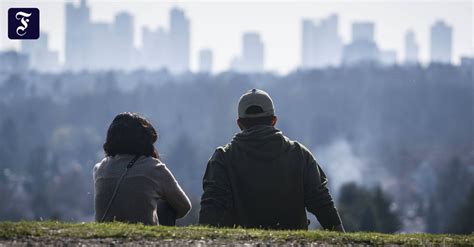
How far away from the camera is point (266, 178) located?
864cm

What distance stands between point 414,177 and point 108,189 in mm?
168242

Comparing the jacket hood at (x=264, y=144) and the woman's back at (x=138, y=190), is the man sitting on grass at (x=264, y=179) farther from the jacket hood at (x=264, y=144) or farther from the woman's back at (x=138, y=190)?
the woman's back at (x=138, y=190)

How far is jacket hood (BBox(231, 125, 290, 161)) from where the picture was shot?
28.4ft

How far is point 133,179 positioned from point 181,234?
0.87 m

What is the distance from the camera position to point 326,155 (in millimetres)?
196750

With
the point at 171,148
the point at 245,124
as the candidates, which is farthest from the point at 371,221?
the point at 171,148

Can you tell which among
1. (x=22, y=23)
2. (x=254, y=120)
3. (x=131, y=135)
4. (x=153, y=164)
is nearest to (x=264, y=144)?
(x=254, y=120)

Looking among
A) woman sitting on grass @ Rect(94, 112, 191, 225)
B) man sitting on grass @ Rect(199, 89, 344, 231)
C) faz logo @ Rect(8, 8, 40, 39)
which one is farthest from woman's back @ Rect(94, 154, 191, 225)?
faz logo @ Rect(8, 8, 40, 39)

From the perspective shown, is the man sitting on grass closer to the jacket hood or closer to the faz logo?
the jacket hood

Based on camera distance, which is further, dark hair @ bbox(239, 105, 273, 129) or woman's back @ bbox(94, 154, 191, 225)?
dark hair @ bbox(239, 105, 273, 129)

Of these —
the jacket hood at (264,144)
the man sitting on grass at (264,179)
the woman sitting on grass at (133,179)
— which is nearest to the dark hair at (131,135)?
the woman sitting on grass at (133,179)

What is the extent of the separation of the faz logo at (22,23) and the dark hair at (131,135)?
779 centimetres

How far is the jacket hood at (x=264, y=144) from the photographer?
8.66m

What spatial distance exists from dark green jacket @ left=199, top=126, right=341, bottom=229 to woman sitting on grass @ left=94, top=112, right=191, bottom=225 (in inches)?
11.8
